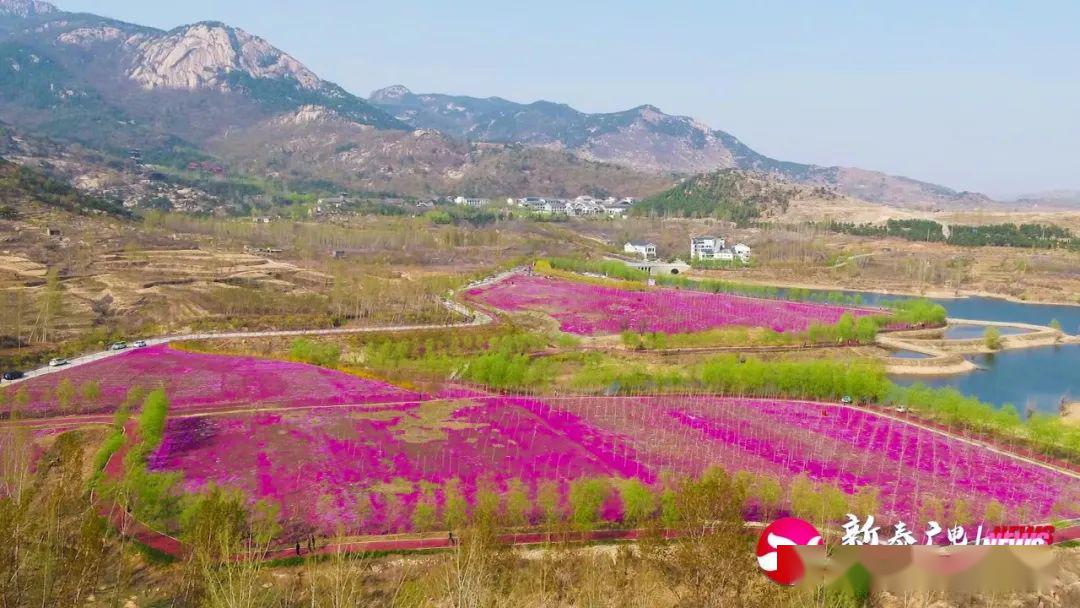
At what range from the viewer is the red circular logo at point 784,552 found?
17.3 meters

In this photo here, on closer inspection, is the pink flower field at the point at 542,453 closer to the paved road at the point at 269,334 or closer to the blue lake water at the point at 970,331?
the paved road at the point at 269,334

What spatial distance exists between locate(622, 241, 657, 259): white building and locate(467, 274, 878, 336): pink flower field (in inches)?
1580

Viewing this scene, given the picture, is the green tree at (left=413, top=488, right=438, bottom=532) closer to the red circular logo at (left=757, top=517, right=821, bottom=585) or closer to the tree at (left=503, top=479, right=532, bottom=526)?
the tree at (left=503, top=479, right=532, bottom=526)

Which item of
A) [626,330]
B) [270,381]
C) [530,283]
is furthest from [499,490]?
[530,283]

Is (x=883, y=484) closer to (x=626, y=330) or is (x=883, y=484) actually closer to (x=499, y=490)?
(x=499, y=490)

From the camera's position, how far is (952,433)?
36.3m

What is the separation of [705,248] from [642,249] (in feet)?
35.2

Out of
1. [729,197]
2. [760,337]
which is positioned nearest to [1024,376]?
[760,337]

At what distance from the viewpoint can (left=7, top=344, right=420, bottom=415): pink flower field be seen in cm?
3666

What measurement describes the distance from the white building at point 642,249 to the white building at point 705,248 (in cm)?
664

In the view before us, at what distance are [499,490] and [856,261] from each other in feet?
324

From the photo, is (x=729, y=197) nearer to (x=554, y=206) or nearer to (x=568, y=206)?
(x=568, y=206)

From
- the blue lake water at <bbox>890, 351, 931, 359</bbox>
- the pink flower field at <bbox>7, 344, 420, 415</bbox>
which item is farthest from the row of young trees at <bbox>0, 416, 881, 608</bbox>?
the blue lake water at <bbox>890, 351, 931, 359</bbox>

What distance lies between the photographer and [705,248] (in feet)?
382
